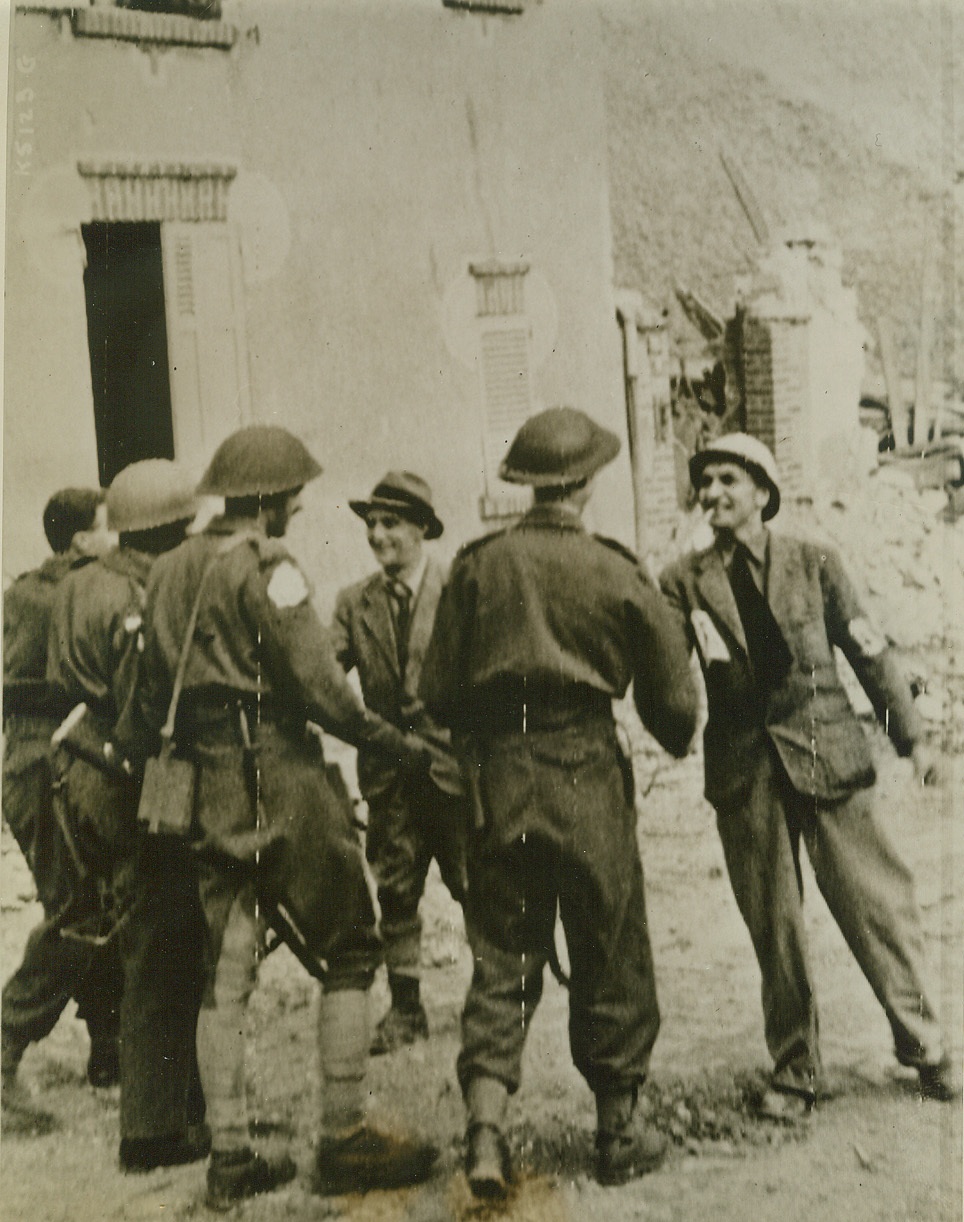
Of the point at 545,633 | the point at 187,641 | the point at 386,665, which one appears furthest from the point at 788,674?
the point at 187,641

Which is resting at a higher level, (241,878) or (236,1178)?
(241,878)

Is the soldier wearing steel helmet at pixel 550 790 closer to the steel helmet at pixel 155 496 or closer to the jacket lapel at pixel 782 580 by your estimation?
the jacket lapel at pixel 782 580

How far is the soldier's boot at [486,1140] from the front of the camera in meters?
4.39

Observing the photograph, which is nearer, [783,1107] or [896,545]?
[783,1107]

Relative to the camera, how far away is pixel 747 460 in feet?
15.3

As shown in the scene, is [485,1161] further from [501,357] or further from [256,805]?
[501,357]

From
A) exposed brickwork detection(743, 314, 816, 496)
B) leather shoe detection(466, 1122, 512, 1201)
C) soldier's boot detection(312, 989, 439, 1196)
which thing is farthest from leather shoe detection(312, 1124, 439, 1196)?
exposed brickwork detection(743, 314, 816, 496)

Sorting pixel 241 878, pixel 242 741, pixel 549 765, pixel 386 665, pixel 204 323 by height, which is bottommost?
pixel 241 878

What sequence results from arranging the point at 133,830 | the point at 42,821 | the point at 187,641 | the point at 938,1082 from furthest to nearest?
the point at 938,1082 → the point at 42,821 → the point at 133,830 → the point at 187,641

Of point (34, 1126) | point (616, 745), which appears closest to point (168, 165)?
point (616, 745)

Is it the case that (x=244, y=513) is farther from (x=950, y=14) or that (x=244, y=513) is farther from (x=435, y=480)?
(x=950, y=14)

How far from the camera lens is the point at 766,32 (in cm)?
476

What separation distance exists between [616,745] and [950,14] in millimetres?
2799

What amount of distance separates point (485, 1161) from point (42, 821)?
1.78 m
